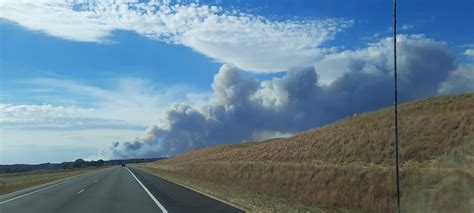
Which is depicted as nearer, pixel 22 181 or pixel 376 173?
pixel 376 173

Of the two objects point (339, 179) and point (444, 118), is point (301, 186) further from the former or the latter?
point (444, 118)

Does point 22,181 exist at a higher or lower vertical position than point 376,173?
lower

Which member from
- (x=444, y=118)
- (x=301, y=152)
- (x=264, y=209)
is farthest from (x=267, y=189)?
(x=301, y=152)

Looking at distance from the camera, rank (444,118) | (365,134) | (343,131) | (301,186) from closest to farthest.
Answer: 1. (301,186)
2. (444,118)
3. (365,134)
4. (343,131)

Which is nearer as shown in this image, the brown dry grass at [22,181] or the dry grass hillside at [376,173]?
the dry grass hillside at [376,173]

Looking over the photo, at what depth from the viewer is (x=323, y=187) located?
76.7 ft

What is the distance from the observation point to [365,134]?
37.4m

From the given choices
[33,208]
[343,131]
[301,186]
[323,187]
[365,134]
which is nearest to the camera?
[33,208]

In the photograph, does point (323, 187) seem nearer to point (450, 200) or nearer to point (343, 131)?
point (450, 200)

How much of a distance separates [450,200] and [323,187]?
8020mm

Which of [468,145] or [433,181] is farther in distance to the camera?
[468,145]

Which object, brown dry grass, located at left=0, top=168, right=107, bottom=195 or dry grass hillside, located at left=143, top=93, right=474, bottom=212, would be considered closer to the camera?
dry grass hillside, located at left=143, top=93, right=474, bottom=212

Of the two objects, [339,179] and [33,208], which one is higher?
[339,179]

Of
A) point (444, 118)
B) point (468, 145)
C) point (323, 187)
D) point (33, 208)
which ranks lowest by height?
point (33, 208)
